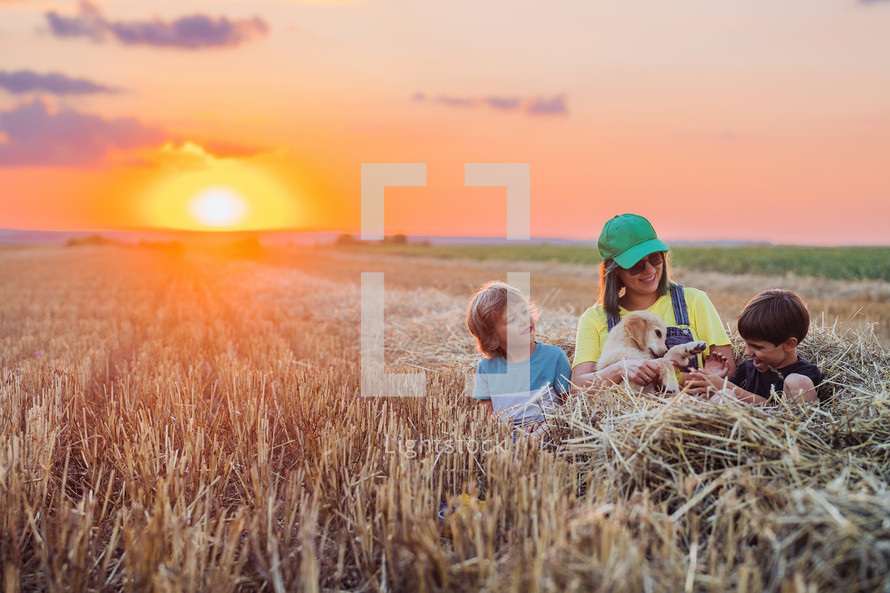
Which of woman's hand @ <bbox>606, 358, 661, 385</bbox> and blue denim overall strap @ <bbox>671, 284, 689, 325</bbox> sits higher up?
blue denim overall strap @ <bbox>671, 284, 689, 325</bbox>

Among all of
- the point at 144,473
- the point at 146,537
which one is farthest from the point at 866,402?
the point at 144,473

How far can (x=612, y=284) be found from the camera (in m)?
4.18

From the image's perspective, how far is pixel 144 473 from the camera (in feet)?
10.1

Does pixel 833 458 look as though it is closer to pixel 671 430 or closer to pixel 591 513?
pixel 671 430

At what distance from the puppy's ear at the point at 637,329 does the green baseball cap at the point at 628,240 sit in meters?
0.36

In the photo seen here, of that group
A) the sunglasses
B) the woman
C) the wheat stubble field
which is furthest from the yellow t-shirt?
the wheat stubble field

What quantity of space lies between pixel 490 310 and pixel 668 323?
4.23ft

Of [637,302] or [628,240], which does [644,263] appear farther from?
[637,302]

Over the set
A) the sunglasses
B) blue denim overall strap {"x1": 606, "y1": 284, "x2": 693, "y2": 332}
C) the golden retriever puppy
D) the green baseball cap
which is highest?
the green baseball cap

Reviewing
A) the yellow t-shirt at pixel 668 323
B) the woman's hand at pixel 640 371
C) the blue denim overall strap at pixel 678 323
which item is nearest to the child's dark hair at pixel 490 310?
the yellow t-shirt at pixel 668 323

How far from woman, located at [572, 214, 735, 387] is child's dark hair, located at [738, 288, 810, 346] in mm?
263

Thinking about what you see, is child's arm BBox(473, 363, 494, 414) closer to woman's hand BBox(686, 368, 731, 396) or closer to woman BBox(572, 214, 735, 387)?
woman BBox(572, 214, 735, 387)

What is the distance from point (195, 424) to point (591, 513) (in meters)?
2.86

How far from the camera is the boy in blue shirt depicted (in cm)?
404
